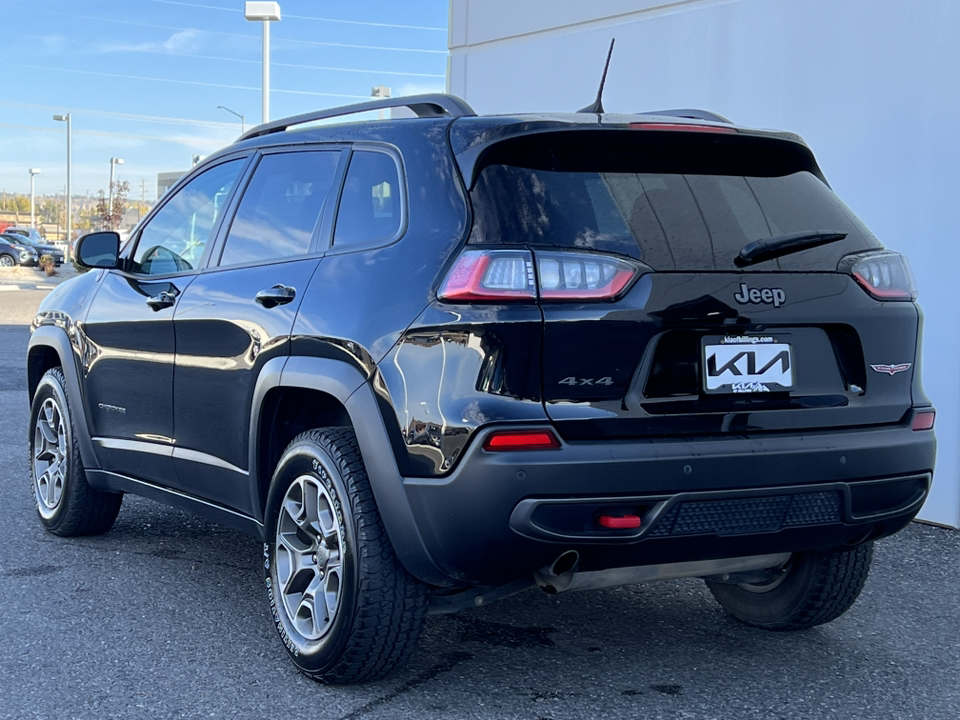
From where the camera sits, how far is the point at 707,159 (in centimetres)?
357

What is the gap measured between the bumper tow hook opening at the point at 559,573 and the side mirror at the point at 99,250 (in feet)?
9.15

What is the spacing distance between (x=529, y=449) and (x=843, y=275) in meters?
1.14

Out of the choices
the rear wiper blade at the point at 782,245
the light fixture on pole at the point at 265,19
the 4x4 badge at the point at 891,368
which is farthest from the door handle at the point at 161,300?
the light fixture on pole at the point at 265,19

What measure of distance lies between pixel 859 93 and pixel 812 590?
11.6 feet

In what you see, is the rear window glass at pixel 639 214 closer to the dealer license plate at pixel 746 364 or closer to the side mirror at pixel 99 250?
the dealer license plate at pixel 746 364

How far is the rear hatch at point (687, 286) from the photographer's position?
3.18m

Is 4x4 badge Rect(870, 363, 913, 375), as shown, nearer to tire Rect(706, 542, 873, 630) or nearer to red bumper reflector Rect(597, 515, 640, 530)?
tire Rect(706, 542, 873, 630)

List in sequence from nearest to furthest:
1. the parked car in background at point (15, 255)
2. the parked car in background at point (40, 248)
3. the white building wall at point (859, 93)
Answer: the white building wall at point (859, 93)
the parked car in background at point (15, 255)
the parked car in background at point (40, 248)

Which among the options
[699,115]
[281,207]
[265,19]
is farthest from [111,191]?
[699,115]

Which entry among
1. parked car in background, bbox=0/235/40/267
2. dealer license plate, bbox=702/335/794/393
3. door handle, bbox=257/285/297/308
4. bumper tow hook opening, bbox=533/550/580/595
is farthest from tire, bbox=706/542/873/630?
parked car in background, bbox=0/235/40/267

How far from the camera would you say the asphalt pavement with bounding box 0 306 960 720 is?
355 centimetres

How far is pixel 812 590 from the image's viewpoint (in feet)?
13.4

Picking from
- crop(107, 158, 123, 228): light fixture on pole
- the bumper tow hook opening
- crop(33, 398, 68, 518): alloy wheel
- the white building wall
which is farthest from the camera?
crop(107, 158, 123, 228): light fixture on pole

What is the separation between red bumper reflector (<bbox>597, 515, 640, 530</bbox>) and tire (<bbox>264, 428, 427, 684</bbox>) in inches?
25.3
